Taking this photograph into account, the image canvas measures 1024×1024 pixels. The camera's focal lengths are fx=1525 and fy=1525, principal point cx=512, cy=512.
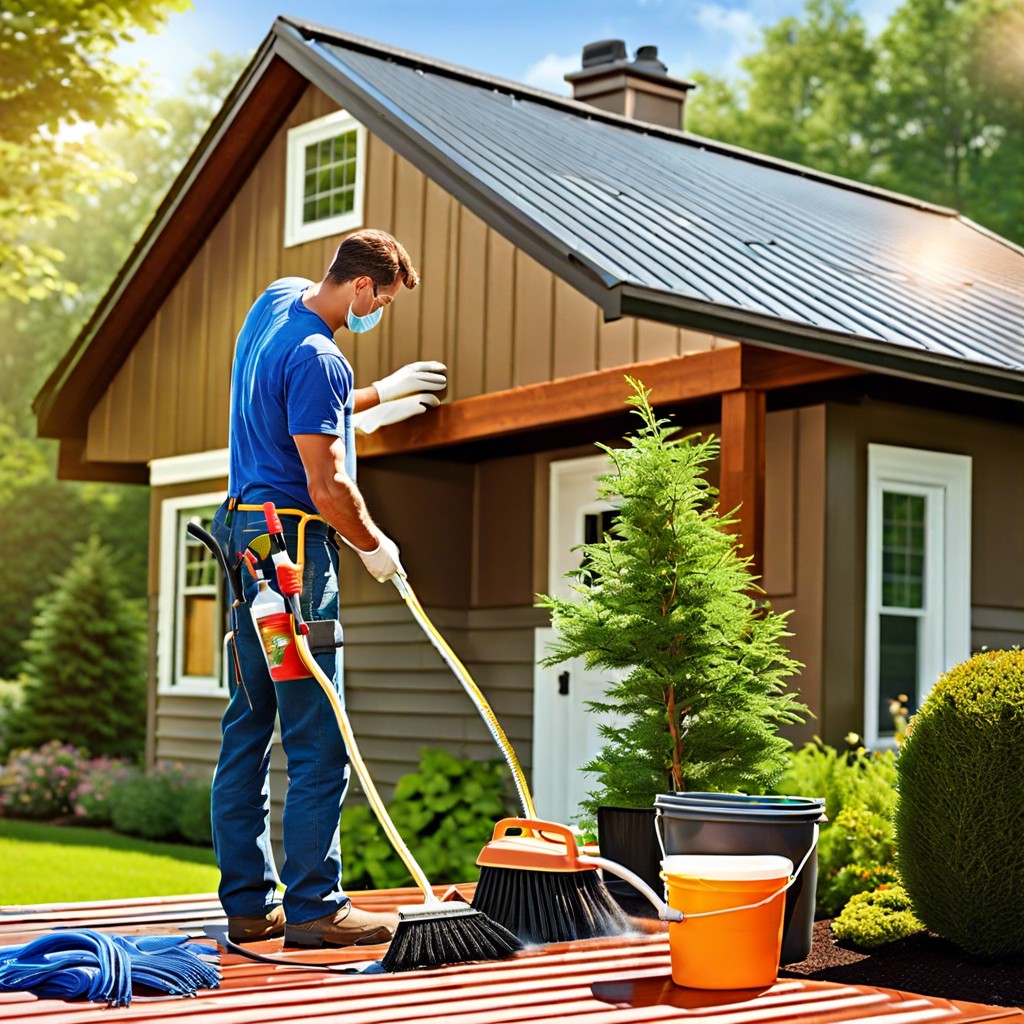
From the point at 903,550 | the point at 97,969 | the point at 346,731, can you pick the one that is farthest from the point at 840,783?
the point at 97,969

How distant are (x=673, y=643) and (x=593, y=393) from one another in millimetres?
2323

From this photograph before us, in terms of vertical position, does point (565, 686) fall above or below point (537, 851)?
above

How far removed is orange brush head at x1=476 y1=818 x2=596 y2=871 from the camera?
4578mm

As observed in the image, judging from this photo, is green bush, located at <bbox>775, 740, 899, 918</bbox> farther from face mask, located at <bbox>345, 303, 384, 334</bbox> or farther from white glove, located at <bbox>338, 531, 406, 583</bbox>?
face mask, located at <bbox>345, 303, 384, 334</bbox>

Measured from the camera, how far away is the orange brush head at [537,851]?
458 centimetres

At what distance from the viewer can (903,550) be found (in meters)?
8.39

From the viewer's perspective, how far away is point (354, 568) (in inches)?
399

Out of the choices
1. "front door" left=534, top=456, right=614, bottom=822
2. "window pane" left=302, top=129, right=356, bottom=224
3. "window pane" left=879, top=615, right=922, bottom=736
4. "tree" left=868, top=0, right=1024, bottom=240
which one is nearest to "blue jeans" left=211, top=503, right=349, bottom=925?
"window pane" left=879, top=615, right=922, bottom=736

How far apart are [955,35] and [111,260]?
63.2ft

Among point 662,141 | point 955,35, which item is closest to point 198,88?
point 955,35

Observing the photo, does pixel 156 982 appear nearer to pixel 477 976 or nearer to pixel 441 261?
pixel 477 976

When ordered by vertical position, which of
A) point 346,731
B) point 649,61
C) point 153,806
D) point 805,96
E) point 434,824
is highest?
point 805,96

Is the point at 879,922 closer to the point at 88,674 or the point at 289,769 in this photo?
the point at 289,769

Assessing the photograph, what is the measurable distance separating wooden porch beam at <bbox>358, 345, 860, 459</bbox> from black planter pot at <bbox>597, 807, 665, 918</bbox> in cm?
235
